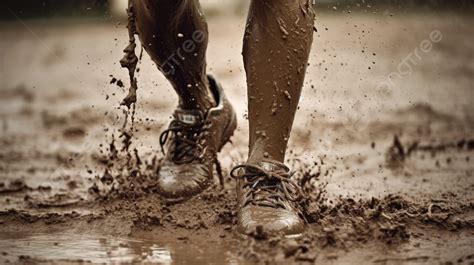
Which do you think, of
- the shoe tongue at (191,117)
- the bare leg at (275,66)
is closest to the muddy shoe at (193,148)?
the shoe tongue at (191,117)

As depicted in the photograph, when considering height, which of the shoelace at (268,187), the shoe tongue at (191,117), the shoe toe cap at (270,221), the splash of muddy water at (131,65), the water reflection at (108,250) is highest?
the splash of muddy water at (131,65)

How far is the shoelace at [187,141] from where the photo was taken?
3.01 meters

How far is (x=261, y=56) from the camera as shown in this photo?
8.10 ft

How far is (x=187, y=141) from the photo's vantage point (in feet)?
9.96

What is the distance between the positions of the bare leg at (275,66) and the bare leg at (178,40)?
1.30 ft

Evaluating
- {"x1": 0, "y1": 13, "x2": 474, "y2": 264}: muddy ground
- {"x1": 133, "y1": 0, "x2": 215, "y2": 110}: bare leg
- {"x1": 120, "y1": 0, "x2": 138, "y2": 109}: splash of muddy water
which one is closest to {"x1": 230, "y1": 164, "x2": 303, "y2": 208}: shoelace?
{"x1": 0, "y1": 13, "x2": 474, "y2": 264}: muddy ground

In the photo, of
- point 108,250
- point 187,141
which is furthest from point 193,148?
point 108,250

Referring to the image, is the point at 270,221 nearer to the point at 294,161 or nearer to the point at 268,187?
the point at 268,187

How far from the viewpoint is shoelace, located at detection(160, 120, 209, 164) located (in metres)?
3.01

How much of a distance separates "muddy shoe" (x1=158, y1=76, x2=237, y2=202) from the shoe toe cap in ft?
1.67

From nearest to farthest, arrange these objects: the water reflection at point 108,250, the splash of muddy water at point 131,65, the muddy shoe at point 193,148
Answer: the water reflection at point 108,250, the splash of muddy water at point 131,65, the muddy shoe at point 193,148

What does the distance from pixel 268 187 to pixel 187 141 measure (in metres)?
0.62

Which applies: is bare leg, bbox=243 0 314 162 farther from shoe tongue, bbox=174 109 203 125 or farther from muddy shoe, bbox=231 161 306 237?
shoe tongue, bbox=174 109 203 125

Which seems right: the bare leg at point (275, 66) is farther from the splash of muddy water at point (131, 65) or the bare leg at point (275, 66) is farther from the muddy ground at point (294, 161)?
the splash of muddy water at point (131, 65)
